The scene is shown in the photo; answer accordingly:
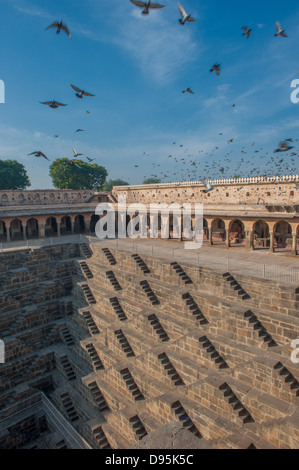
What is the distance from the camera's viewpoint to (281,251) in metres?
18.8

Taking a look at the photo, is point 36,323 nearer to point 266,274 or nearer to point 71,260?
point 71,260

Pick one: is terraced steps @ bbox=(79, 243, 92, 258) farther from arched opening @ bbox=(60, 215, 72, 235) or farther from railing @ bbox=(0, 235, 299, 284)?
arched opening @ bbox=(60, 215, 72, 235)

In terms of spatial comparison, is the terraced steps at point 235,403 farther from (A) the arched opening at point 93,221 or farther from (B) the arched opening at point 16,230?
(A) the arched opening at point 93,221

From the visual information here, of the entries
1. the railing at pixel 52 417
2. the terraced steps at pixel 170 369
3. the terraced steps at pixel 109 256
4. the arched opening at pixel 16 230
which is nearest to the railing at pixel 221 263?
the terraced steps at pixel 109 256

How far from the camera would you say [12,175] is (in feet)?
165

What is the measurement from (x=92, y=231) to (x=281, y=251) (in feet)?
67.0

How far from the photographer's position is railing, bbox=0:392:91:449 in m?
11.9

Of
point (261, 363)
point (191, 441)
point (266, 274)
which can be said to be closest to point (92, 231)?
point (266, 274)

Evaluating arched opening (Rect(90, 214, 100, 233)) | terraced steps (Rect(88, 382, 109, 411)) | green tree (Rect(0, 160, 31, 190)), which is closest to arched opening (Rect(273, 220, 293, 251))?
terraced steps (Rect(88, 382, 109, 411))

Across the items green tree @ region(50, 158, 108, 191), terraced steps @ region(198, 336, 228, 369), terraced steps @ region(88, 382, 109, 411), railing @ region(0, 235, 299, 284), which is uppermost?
green tree @ region(50, 158, 108, 191)

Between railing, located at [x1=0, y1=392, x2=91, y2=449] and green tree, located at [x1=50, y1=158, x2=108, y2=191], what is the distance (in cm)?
4257

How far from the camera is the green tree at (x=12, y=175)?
49656 mm

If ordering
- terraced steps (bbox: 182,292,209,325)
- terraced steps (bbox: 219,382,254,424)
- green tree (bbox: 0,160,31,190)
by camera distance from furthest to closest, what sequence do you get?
green tree (bbox: 0,160,31,190), terraced steps (bbox: 182,292,209,325), terraced steps (bbox: 219,382,254,424)

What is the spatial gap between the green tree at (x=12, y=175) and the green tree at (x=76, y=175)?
5.09 meters
